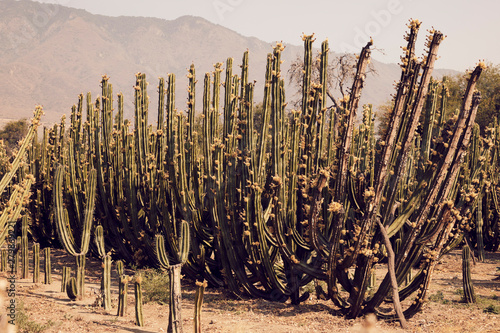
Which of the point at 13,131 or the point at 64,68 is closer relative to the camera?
the point at 13,131

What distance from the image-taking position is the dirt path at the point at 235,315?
6.08 m

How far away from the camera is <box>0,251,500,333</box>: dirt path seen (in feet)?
19.9

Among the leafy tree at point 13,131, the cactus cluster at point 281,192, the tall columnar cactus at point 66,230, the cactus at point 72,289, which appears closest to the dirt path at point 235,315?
the cactus at point 72,289

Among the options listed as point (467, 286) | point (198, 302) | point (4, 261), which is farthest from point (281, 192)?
point (4, 261)

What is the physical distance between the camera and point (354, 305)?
637cm

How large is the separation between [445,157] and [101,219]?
660 cm

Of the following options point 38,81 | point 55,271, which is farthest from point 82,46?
point 55,271

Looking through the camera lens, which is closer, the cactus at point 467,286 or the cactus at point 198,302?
the cactus at point 198,302

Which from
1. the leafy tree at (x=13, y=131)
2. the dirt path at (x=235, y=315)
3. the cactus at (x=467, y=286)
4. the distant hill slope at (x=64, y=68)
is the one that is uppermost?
the distant hill slope at (x=64, y=68)

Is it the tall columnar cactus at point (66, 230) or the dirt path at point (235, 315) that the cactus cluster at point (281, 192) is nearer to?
the tall columnar cactus at point (66, 230)

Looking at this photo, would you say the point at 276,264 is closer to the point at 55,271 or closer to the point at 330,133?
the point at 330,133

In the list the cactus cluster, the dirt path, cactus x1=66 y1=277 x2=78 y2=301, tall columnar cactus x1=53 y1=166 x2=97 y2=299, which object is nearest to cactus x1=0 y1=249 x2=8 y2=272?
the dirt path

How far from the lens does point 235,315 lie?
21.8ft

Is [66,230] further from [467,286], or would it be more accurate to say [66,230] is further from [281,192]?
[467,286]
